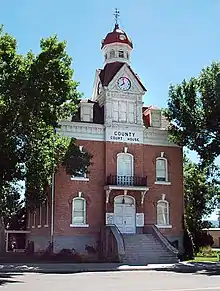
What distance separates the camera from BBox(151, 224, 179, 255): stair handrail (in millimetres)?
31478

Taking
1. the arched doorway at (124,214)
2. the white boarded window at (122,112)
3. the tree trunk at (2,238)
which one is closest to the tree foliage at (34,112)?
the arched doorway at (124,214)

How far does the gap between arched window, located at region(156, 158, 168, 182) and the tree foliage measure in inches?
306

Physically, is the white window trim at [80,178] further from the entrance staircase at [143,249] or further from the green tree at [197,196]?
the green tree at [197,196]

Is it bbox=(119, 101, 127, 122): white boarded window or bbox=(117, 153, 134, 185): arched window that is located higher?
bbox=(119, 101, 127, 122): white boarded window

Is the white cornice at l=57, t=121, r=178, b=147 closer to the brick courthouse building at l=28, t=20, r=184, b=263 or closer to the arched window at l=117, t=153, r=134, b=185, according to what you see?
the brick courthouse building at l=28, t=20, r=184, b=263

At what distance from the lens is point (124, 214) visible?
34.7m

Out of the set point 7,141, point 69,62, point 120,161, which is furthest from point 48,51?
point 120,161

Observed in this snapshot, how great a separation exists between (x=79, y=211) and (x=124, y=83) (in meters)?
9.97

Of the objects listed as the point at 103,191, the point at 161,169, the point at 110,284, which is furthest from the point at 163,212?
the point at 110,284

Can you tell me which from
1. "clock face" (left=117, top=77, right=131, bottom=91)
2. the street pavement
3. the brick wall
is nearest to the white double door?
the brick wall

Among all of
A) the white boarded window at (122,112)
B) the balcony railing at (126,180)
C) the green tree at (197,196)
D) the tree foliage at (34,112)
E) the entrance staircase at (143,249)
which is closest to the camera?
the tree foliage at (34,112)

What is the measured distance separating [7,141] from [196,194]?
2465 cm

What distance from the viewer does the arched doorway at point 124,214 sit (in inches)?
1355

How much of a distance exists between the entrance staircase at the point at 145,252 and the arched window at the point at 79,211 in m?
3.22
